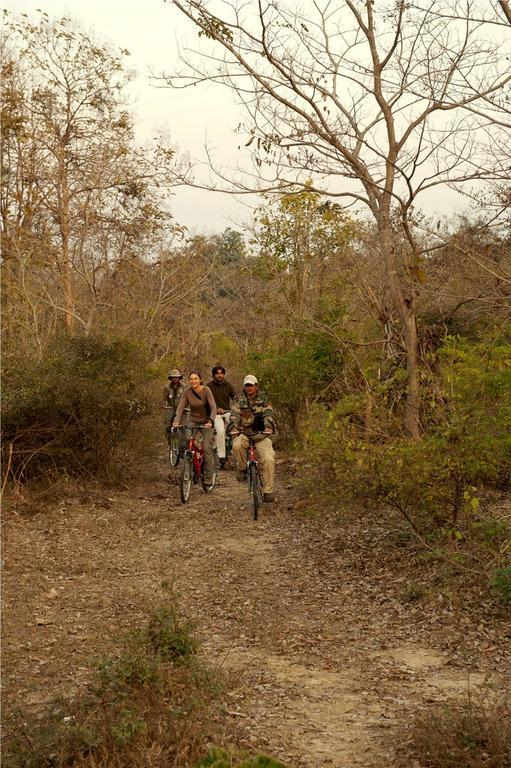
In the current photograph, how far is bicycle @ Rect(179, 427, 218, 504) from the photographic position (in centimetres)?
1259

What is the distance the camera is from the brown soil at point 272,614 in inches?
221

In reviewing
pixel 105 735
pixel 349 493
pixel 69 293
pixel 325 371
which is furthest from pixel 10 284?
pixel 105 735

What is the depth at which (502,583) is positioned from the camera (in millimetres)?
7242

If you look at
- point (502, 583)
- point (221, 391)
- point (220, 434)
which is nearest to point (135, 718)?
point (502, 583)

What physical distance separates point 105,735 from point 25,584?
4.27 meters

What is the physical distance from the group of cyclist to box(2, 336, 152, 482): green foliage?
33.4 inches

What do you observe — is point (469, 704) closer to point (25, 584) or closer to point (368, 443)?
point (368, 443)

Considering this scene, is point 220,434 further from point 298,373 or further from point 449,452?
point 449,452

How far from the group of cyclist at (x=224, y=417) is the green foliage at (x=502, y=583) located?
4.81m

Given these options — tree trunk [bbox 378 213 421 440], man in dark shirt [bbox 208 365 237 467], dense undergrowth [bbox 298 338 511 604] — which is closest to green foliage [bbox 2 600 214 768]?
dense undergrowth [bbox 298 338 511 604]

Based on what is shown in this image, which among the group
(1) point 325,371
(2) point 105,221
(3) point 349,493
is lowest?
(3) point 349,493

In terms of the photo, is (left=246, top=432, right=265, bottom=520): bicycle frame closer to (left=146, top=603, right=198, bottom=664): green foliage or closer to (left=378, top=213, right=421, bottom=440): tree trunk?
(left=378, top=213, right=421, bottom=440): tree trunk

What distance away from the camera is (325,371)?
16.2 m

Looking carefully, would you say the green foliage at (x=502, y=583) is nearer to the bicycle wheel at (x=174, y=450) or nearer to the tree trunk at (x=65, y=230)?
the bicycle wheel at (x=174, y=450)
